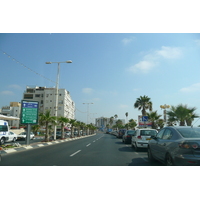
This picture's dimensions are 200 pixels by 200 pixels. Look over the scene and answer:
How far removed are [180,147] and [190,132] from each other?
1.01 m

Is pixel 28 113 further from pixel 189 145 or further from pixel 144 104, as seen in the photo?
pixel 144 104

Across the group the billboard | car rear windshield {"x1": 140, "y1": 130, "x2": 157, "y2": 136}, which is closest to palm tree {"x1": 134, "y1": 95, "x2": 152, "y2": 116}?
the billboard

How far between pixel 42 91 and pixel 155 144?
70036mm

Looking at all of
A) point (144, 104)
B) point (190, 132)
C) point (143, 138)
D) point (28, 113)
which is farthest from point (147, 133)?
point (144, 104)

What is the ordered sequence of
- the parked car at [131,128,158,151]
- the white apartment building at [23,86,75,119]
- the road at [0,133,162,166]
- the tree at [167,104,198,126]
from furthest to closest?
the white apartment building at [23,86,75,119] < the tree at [167,104,198,126] < the parked car at [131,128,158,151] < the road at [0,133,162,166]

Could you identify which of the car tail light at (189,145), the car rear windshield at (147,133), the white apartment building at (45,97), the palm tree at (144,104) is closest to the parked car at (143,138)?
the car rear windshield at (147,133)

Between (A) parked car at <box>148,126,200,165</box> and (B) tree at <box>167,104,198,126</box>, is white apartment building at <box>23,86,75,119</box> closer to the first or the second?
(B) tree at <box>167,104,198,126</box>

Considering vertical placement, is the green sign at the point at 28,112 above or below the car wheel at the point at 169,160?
above

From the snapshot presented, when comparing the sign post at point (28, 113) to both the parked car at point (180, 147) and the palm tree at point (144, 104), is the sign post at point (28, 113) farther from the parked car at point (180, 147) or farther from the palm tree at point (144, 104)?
the palm tree at point (144, 104)

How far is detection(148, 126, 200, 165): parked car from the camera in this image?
5.11 meters

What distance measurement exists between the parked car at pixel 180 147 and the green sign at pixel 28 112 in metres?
12.4

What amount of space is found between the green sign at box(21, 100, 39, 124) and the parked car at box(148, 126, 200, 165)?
12416 millimetres

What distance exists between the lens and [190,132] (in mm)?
6004

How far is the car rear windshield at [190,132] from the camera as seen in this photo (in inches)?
225
